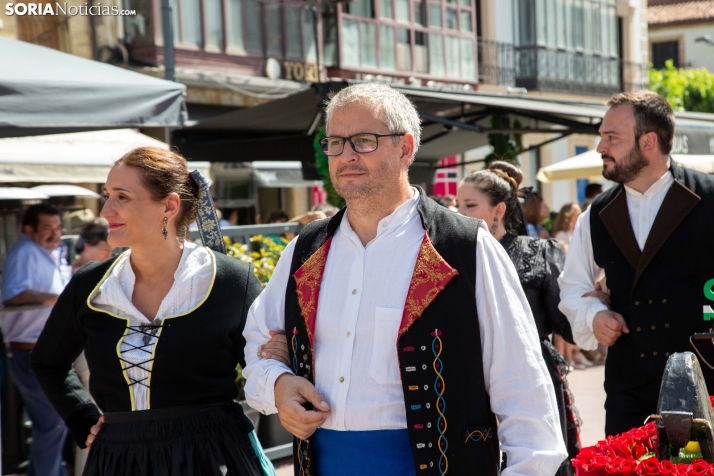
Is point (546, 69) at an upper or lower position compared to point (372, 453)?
upper

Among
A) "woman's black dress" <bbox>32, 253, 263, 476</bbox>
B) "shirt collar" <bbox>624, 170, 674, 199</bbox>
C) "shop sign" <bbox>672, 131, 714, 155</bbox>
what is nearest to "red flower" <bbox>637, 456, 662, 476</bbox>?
"woman's black dress" <bbox>32, 253, 263, 476</bbox>

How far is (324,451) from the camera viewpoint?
247cm

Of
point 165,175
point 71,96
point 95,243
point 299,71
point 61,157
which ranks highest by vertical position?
point 299,71

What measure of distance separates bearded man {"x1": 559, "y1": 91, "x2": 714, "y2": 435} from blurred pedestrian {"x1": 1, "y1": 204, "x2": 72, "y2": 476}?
10.7ft

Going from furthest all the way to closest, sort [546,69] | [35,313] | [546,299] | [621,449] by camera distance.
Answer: [546,69]
[35,313]
[546,299]
[621,449]

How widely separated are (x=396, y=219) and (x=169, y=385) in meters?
1.04

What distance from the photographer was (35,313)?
5785 mm

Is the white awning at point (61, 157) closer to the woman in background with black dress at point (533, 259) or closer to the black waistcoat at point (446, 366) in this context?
the woman in background with black dress at point (533, 259)

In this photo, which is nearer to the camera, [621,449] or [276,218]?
[621,449]

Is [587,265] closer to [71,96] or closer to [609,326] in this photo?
[609,326]

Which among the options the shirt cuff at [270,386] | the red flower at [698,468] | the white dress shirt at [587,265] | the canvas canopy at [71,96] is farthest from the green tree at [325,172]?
the red flower at [698,468]

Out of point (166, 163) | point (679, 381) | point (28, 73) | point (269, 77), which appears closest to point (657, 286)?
point (679, 381)

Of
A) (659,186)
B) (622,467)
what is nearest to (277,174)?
(659,186)

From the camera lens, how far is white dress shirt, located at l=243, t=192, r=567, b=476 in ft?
7.53
